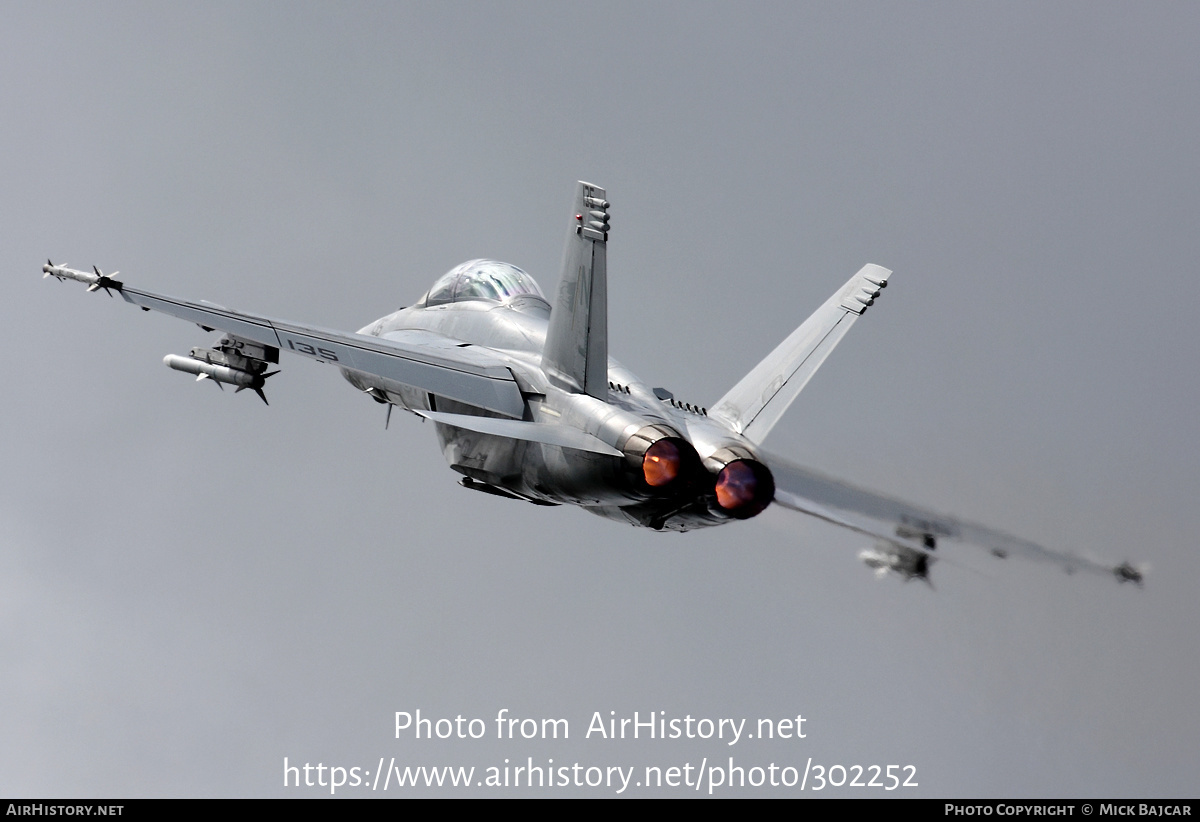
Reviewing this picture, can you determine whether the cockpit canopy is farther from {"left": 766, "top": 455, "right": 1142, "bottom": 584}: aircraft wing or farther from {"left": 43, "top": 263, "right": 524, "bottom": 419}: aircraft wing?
{"left": 766, "top": 455, "right": 1142, "bottom": 584}: aircraft wing

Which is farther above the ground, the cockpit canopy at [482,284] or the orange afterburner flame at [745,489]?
the cockpit canopy at [482,284]

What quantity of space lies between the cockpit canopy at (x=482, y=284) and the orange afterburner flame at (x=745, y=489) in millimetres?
7806

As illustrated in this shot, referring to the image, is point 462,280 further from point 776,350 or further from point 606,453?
point 606,453

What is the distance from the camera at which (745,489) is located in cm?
1814

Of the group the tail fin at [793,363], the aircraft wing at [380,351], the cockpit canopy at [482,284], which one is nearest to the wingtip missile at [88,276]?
the aircraft wing at [380,351]

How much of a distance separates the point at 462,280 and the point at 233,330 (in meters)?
4.62

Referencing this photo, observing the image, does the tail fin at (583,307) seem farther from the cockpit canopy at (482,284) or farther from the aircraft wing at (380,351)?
the cockpit canopy at (482,284)

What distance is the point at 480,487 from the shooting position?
72.3ft

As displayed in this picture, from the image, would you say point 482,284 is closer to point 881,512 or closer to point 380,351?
point 380,351

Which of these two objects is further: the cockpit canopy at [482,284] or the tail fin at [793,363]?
the cockpit canopy at [482,284]

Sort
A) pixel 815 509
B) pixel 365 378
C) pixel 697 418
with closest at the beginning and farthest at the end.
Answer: pixel 815 509 → pixel 697 418 → pixel 365 378

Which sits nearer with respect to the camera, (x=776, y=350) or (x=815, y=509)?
(x=815, y=509)

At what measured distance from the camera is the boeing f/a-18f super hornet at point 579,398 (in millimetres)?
18234
